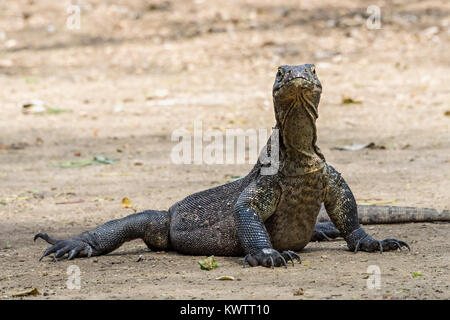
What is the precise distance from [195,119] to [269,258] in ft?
20.6

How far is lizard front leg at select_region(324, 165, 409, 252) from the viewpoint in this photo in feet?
15.0

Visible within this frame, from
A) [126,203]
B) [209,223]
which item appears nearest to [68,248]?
[209,223]

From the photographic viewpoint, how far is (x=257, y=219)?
440 cm

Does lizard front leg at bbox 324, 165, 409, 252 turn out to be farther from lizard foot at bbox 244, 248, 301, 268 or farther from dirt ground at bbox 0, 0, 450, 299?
lizard foot at bbox 244, 248, 301, 268

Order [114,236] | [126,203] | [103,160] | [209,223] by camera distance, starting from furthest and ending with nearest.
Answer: [103,160], [126,203], [114,236], [209,223]

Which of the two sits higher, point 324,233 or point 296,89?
point 296,89

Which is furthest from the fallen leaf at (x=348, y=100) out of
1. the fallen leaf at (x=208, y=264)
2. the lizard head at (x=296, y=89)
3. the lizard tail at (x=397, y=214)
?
the fallen leaf at (x=208, y=264)

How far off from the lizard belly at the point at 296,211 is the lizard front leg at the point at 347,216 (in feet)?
0.28

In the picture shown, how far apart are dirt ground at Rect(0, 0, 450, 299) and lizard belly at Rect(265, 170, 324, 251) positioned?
6.8 inches

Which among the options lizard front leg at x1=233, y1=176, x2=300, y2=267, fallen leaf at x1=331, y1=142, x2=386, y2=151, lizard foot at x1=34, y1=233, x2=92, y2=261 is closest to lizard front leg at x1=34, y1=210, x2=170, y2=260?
lizard foot at x1=34, y1=233, x2=92, y2=261

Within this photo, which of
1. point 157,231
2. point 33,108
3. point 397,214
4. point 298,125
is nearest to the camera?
point 298,125

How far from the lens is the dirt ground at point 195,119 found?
414cm

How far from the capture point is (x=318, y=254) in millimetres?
4664

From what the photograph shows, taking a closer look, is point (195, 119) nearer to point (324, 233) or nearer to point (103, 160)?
point (103, 160)
